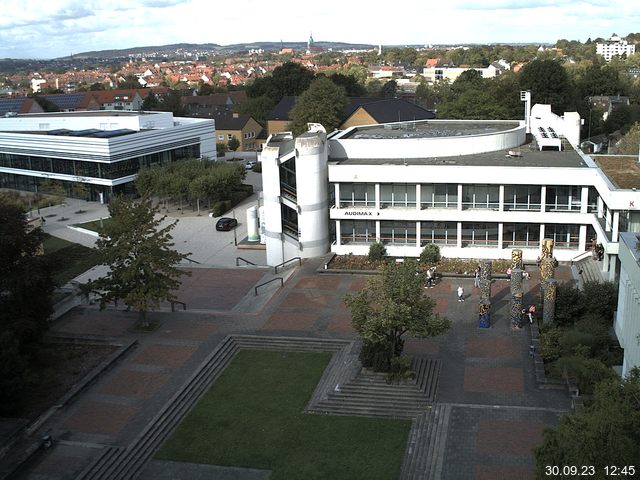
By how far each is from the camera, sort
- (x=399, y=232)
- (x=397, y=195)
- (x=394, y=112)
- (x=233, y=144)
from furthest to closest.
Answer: (x=233, y=144) → (x=394, y=112) → (x=399, y=232) → (x=397, y=195)

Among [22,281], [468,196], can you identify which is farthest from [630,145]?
[22,281]

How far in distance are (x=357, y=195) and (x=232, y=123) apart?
64.2 metres

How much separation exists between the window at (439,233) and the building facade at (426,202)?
64 mm

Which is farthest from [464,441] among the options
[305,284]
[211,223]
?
[211,223]

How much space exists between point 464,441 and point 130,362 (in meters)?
15.4

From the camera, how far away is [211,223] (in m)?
60.0

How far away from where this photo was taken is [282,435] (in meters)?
25.4

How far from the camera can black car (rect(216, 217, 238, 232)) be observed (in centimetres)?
5709

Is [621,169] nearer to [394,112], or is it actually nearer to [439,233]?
[439,233]

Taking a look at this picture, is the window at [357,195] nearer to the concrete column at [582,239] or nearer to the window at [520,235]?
the window at [520,235]

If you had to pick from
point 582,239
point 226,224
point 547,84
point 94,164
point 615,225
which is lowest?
point 226,224

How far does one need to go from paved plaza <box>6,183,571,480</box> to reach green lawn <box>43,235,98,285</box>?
28.9 ft

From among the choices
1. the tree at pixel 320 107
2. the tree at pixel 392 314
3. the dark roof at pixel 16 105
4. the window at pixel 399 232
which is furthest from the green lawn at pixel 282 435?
the dark roof at pixel 16 105

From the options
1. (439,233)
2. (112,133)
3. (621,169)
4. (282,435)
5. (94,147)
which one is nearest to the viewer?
(282,435)
